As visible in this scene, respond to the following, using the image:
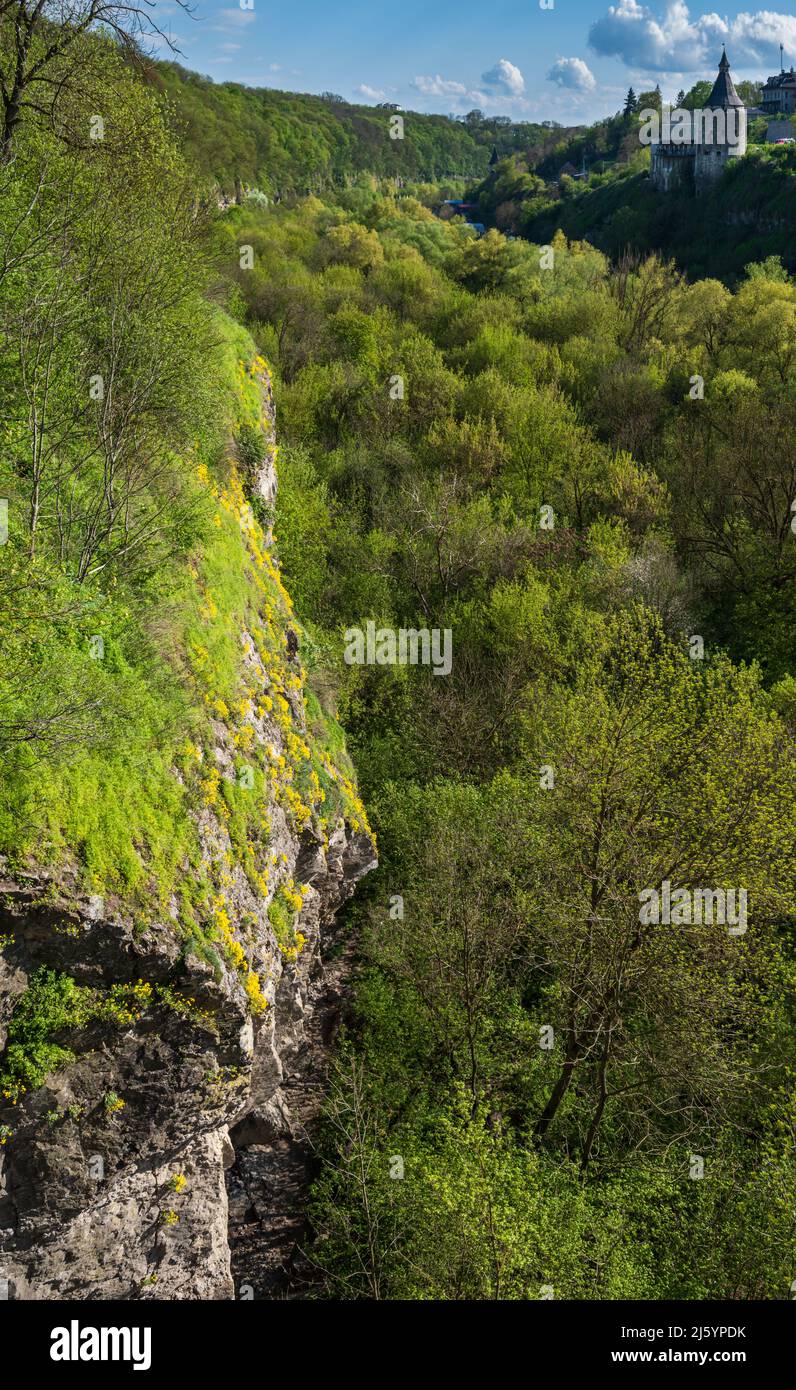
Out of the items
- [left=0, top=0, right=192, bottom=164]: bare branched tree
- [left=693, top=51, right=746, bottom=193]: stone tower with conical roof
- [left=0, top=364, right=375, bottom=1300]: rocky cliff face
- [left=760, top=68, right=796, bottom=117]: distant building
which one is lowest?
[left=0, top=364, right=375, bottom=1300]: rocky cliff face

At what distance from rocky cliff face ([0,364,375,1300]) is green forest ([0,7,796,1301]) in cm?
8

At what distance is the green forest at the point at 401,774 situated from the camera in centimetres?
929

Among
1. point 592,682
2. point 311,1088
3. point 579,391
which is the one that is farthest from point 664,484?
point 311,1088

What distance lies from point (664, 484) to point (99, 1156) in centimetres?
3046

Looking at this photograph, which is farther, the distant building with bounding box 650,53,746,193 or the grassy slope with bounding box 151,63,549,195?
the distant building with bounding box 650,53,746,193

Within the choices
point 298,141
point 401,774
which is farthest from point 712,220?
point 401,774

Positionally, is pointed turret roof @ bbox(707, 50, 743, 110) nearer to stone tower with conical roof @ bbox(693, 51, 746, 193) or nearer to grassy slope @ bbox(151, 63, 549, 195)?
stone tower with conical roof @ bbox(693, 51, 746, 193)

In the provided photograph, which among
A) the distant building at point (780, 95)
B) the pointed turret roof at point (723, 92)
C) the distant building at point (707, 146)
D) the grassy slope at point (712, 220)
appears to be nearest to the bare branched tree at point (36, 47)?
the grassy slope at point (712, 220)

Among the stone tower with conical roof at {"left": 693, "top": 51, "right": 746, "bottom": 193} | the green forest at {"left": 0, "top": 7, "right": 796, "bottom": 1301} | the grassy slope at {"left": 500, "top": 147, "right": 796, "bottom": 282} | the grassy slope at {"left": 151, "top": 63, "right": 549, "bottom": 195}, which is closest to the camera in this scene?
the green forest at {"left": 0, "top": 7, "right": 796, "bottom": 1301}

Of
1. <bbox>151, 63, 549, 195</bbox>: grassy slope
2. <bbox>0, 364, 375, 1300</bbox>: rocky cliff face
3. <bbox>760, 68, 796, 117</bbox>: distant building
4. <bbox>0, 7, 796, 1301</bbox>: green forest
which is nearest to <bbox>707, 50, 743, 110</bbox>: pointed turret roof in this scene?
<bbox>760, 68, 796, 117</bbox>: distant building

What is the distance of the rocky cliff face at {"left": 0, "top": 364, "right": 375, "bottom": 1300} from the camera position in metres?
8.16

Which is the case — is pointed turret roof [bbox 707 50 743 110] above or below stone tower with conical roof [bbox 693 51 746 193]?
above

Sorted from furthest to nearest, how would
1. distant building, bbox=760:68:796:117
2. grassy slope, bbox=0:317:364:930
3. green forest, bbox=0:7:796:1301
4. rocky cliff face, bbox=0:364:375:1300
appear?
distant building, bbox=760:68:796:117, green forest, bbox=0:7:796:1301, grassy slope, bbox=0:317:364:930, rocky cliff face, bbox=0:364:375:1300

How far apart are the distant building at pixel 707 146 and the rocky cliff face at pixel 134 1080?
77581 mm
